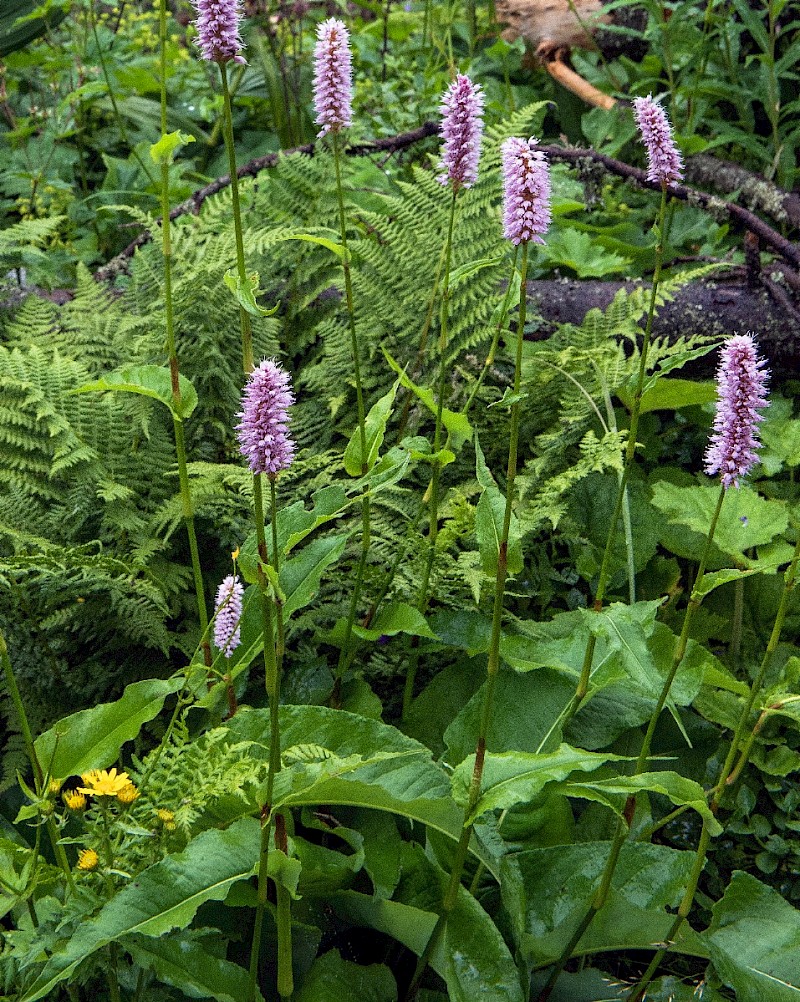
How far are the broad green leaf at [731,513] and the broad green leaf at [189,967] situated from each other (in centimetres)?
122

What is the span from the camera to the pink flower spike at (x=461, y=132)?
1.48m

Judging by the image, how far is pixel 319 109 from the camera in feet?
5.01

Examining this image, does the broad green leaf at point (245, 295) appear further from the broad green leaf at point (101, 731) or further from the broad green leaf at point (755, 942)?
the broad green leaf at point (755, 942)

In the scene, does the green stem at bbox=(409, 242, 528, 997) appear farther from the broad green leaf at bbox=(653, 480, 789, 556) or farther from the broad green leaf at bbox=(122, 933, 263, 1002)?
the broad green leaf at bbox=(653, 480, 789, 556)

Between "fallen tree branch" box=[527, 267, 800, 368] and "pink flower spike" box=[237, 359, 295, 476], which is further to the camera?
"fallen tree branch" box=[527, 267, 800, 368]

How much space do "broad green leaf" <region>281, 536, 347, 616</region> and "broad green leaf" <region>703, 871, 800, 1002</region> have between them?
85 cm

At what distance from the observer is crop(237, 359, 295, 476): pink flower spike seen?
1.16 meters

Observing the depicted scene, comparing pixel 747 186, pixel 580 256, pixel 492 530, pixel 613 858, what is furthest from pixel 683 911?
pixel 747 186

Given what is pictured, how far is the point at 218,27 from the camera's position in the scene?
50.3 inches

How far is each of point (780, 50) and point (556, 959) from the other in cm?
372

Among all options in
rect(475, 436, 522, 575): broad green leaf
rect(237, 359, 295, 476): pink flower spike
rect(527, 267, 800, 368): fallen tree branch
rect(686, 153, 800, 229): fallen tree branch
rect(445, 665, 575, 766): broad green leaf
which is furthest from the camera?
rect(686, 153, 800, 229): fallen tree branch

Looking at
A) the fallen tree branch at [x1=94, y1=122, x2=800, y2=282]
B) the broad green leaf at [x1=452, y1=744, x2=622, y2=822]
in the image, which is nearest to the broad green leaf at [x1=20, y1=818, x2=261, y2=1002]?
the broad green leaf at [x1=452, y1=744, x2=622, y2=822]

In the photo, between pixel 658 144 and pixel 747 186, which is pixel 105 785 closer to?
pixel 658 144

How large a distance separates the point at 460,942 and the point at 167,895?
0.47m
